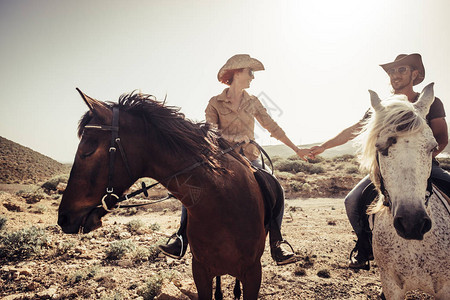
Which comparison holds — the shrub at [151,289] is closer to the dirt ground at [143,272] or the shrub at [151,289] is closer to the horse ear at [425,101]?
the dirt ground at [143,272]

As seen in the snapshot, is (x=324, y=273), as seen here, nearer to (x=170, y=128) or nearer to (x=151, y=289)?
(x=151, y=289)

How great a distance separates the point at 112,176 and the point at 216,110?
1.97m

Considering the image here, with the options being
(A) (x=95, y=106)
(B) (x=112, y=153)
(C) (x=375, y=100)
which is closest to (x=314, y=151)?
(C) (x=375, y=100)

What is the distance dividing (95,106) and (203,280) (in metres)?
2.19

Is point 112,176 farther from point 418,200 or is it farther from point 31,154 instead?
point 31,154

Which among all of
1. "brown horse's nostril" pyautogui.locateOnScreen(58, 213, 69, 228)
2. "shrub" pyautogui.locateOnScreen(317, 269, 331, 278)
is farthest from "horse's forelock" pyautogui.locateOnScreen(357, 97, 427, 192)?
"shrub" pyautogui.locateOnScreen(317, 269, 331, 278)

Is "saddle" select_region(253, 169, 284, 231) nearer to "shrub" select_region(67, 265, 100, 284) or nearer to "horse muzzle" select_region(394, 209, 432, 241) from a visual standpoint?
"horse muzzle" select_region(394, 209, 432, 241)

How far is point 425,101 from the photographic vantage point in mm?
2160

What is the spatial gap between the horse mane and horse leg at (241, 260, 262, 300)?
1.58m

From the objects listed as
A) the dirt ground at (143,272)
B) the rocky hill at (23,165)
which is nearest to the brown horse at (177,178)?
the dirt ground at (143,272)

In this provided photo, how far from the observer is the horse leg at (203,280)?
2.69 m

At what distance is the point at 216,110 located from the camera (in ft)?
11.8

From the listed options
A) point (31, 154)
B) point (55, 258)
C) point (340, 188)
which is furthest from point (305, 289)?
point (31, 154)

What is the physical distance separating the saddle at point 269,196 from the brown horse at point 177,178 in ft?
0.86
